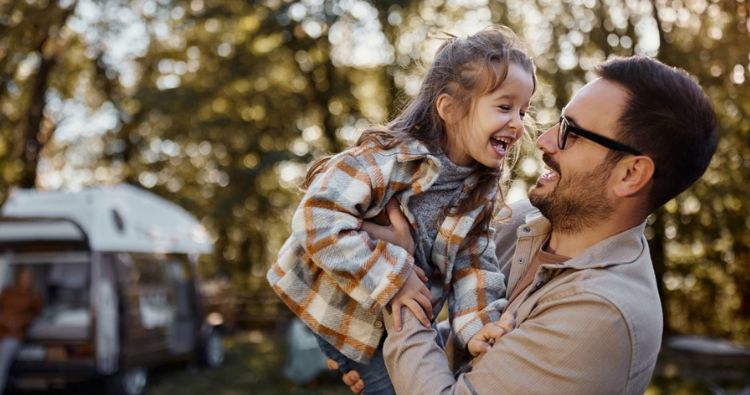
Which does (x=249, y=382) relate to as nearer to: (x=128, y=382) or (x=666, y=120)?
(x=128, y=382)

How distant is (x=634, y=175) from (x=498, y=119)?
406 mm

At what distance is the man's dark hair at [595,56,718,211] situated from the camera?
6.86ft

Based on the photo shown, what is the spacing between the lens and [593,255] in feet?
6.97

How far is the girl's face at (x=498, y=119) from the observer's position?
2352 millimetres

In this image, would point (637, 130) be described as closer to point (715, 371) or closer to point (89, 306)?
point (89, 306)

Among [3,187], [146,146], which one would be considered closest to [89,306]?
[146,146]

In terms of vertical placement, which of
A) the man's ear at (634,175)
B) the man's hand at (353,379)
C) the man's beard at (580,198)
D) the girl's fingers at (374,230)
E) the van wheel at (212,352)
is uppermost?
the man's ear at (634,175)

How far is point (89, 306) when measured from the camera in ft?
29.7

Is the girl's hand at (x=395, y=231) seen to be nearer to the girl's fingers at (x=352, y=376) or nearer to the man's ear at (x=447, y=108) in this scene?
the man's ear at (x=447, y=108)

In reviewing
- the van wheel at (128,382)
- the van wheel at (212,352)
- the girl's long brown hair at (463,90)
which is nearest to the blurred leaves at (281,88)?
the van wheel at (212,352)

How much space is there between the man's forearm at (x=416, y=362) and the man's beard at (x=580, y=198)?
461mm

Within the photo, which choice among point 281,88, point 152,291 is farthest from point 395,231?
point 281,88

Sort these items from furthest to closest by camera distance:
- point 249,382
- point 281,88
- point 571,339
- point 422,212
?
point 281,88
point 249,382
point 422,212
point 571,339

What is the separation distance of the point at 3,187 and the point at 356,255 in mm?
20690
